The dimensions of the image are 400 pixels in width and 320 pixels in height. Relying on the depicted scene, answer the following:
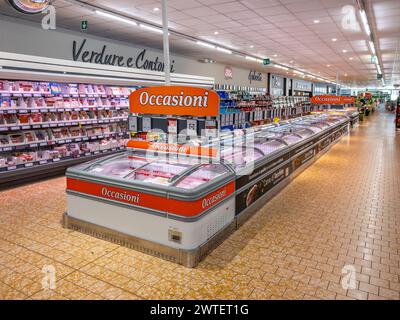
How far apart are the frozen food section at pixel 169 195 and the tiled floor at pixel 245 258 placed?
0.53 ft

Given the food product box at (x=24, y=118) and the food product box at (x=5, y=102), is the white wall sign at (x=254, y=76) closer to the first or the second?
the food product box at (x=24, y=118)

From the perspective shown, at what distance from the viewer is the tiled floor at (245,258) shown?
3.03 meters

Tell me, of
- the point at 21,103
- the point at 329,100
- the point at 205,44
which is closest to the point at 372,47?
the point at 329,100

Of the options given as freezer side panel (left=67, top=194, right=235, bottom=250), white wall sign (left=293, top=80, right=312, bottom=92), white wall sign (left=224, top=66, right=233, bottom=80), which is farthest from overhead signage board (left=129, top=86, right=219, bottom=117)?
white wall sign (left=293, top=80, right=312, bottom=92)

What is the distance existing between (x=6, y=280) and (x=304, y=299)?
2.74 metres

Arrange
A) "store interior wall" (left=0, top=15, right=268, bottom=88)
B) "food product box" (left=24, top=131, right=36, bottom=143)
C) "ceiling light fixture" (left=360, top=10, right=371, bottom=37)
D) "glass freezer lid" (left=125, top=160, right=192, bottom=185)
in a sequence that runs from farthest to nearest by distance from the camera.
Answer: "ceiling light fixture" (left=360, top=10, right=371, bottom=37)
"store interior wall" (left=0, top=15, right=268, bottom=88)
"food product box" (left=24, top=131, right=36, bottom=143)
"glass freezer lid" (left=125, top=160, right=192, bottom=185)

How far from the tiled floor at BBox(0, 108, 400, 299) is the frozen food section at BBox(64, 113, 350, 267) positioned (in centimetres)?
16

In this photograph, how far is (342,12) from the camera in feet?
24.4

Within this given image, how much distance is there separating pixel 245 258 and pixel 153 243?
1.02 metres

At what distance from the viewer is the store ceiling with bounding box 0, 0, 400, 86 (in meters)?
6.90

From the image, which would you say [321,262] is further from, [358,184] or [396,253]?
[358,184]

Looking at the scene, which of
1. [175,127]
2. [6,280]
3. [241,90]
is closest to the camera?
[6,280]

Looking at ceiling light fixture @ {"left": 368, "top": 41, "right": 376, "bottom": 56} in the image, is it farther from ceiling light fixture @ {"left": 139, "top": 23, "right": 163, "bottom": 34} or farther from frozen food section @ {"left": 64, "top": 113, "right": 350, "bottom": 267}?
frozen food section @ {"left": 64, "top": 113, "right": 350, "bottom": 267}
